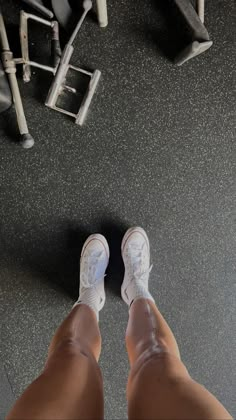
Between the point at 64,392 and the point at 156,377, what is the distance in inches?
6.1

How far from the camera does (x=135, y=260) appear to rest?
106 cm

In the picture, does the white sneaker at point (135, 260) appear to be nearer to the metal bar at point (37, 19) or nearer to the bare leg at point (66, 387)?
the bare leg at point (66, 387)

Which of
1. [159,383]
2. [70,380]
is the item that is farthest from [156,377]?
[70,380]

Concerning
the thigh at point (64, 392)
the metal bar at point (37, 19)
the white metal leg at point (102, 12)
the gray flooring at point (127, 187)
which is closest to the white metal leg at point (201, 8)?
the gray flooring at point (127, 187)

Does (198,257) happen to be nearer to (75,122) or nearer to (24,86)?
(75,122)

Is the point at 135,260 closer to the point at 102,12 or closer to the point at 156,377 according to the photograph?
the point at 156,377

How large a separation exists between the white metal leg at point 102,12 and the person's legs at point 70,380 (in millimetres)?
697

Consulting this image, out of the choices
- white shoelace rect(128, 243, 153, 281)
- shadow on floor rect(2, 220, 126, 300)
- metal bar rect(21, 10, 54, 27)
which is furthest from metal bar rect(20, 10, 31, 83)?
white shoelace rect(128, 243, 153, 281)

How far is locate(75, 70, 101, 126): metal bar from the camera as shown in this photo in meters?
1.01

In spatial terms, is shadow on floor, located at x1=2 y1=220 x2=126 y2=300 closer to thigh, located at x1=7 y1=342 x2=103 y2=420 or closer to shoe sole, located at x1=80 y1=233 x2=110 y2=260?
shoe sole, located at x1=80 y1=233 x2=110 y2=260

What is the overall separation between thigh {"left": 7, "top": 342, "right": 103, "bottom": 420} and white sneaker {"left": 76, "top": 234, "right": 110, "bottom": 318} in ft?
1.05

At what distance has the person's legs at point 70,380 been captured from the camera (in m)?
0.60

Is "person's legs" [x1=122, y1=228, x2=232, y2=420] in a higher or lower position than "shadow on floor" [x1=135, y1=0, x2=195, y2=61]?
lower

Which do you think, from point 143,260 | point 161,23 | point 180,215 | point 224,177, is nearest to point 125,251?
point 143,260
